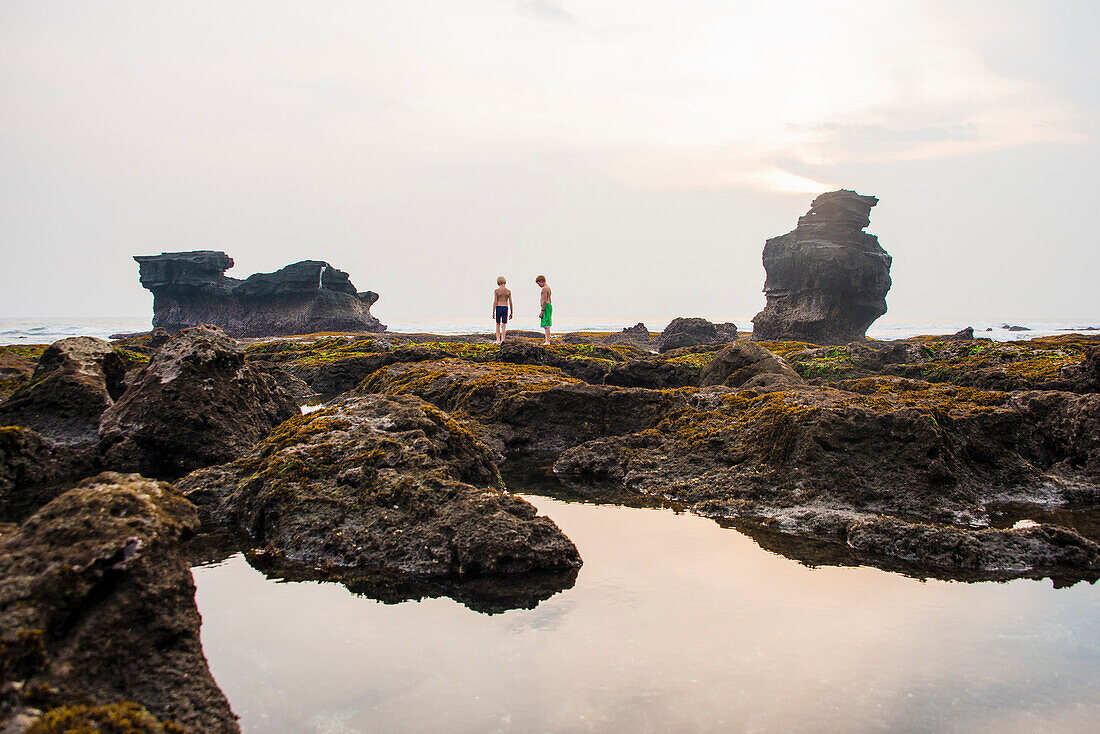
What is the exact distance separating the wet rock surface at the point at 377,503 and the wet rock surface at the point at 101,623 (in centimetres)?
250

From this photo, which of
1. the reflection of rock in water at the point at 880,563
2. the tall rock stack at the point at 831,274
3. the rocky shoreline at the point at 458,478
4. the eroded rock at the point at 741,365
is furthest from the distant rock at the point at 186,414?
the tall rock stack at the point at 831,274

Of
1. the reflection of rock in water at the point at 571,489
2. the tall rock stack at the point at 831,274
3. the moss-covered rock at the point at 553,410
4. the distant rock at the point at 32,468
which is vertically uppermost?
the tall rock stack at the point at 831,274

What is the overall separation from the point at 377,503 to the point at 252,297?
98627 millimetres

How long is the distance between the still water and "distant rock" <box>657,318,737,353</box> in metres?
38.1

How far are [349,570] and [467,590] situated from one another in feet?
4.32

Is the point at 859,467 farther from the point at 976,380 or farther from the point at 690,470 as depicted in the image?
the point at 976,380

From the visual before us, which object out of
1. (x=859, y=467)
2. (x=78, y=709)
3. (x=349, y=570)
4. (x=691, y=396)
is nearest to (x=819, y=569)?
(x=859, y=467)

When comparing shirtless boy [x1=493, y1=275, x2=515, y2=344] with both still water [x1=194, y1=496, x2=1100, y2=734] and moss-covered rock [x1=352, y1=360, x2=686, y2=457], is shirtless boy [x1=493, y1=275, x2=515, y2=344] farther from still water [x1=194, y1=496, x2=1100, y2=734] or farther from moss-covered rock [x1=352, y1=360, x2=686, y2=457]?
still water [x1=194, y1=496, x2=1100, y2=734]

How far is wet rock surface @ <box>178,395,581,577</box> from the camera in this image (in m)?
6.50

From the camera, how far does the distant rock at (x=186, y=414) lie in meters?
10.5

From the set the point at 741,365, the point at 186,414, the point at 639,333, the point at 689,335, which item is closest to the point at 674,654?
the point at 186,414

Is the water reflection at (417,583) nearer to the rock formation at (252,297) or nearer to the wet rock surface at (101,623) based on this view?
the wet rock surface at (101,623)

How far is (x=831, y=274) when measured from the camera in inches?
2269

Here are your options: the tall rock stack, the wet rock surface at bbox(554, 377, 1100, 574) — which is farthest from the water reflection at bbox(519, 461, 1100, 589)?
the tall rock stack
